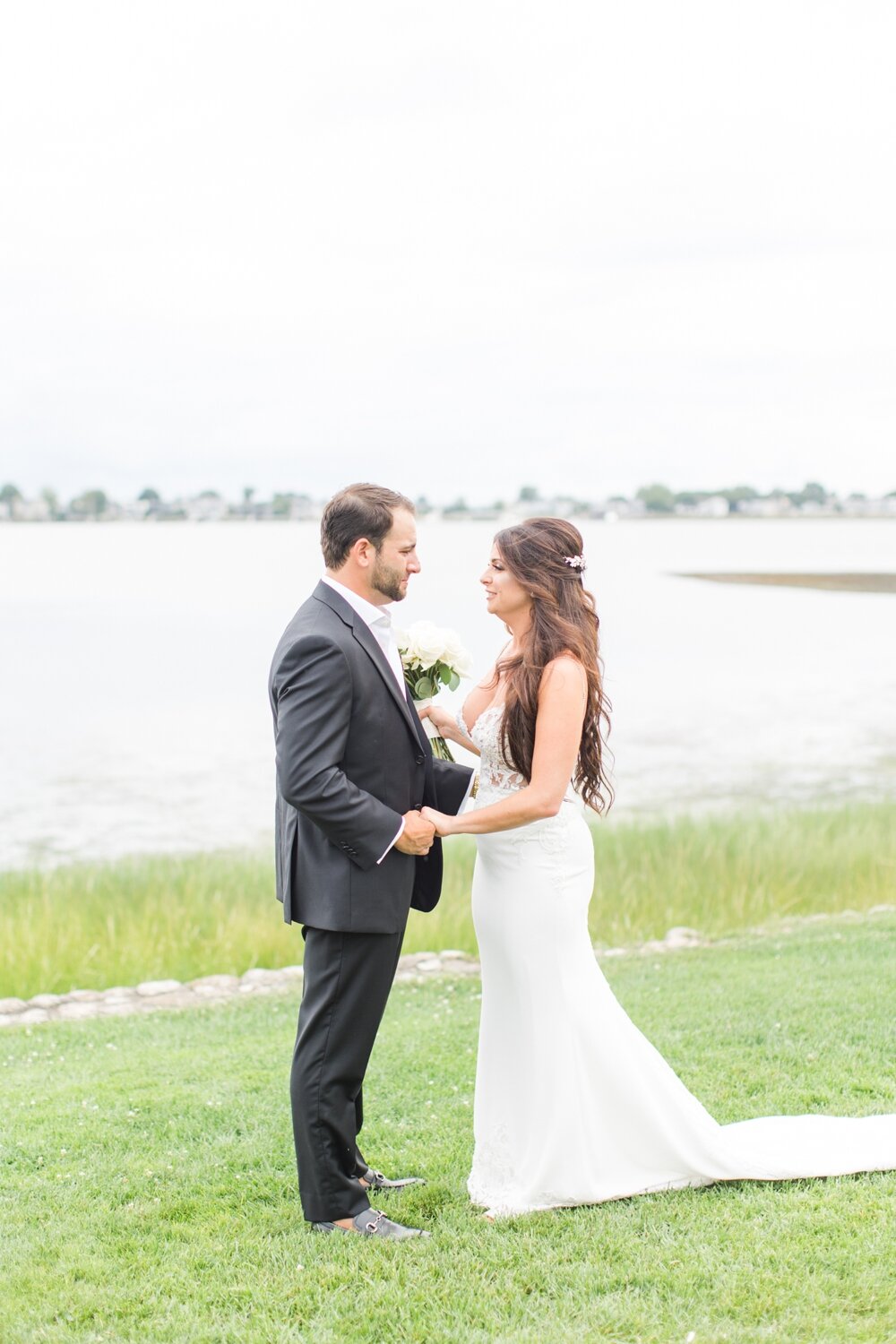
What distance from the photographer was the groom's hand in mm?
4512

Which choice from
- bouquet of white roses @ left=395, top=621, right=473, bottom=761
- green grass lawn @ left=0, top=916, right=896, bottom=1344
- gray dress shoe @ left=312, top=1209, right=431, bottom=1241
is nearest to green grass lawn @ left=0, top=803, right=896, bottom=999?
green grass lawn @ left=0, top=916, right=896, bottom=1344

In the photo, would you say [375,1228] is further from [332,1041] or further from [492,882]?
[492,882]

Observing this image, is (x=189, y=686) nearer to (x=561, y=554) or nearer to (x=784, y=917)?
(x=784, y=917)

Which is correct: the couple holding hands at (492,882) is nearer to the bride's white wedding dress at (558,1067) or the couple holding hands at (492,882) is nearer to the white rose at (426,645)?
the bride's white wedding dress at (558,1067)

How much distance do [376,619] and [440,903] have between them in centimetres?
668

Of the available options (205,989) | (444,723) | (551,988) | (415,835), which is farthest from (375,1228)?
(205,989)

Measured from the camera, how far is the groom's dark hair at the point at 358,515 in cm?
449

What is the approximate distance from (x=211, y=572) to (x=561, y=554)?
3769 inches

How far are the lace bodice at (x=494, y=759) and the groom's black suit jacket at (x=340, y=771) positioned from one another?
0.84ft

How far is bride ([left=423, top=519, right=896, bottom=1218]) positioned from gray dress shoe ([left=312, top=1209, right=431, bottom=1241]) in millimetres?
328

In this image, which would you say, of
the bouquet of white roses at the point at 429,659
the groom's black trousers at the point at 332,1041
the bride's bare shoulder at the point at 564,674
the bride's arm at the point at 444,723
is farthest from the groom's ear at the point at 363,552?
the groom's black trousers at the point at 332,1041

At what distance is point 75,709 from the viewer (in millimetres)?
28469

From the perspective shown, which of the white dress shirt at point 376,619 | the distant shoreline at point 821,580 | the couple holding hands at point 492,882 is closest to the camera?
the couple holding hands at point 492,882

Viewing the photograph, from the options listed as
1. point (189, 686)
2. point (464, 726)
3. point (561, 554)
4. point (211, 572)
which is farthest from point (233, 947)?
point (211, 572)
